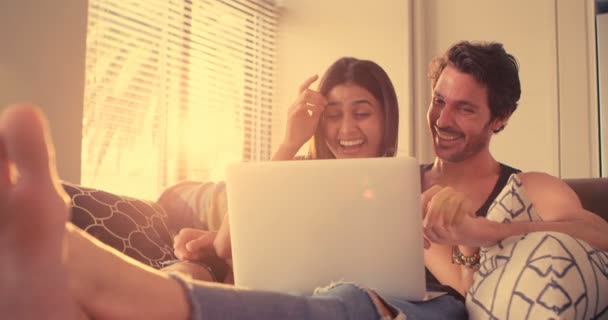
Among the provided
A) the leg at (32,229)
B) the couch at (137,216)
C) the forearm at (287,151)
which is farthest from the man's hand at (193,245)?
the leg at (32,229)

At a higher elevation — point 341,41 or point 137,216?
point 341,41

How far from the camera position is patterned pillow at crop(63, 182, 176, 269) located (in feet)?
6.11

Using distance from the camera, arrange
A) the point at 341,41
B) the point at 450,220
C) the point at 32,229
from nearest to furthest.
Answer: the point at 32,229
the point at 450,220
the point at 341,41

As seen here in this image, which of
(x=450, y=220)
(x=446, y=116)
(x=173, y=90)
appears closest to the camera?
Result: (x=450, y=220)

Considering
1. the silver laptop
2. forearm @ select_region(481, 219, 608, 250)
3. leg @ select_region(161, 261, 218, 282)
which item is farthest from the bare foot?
leg @ select_region(161, 261, 218, 282)

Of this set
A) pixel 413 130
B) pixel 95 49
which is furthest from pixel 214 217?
pixel 413 130

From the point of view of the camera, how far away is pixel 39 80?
259cm

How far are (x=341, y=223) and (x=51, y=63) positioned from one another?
1.83 m

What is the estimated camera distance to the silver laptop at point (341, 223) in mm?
1173

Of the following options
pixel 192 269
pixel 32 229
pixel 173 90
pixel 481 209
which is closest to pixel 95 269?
pixel 32 229

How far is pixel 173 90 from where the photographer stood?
384cm

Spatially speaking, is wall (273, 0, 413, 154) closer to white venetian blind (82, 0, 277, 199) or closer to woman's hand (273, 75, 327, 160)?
white venetian blind (82, 0, 277, 199)

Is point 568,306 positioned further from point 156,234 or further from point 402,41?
point 402,41

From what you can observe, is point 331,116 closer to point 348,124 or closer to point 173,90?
point 348,124
